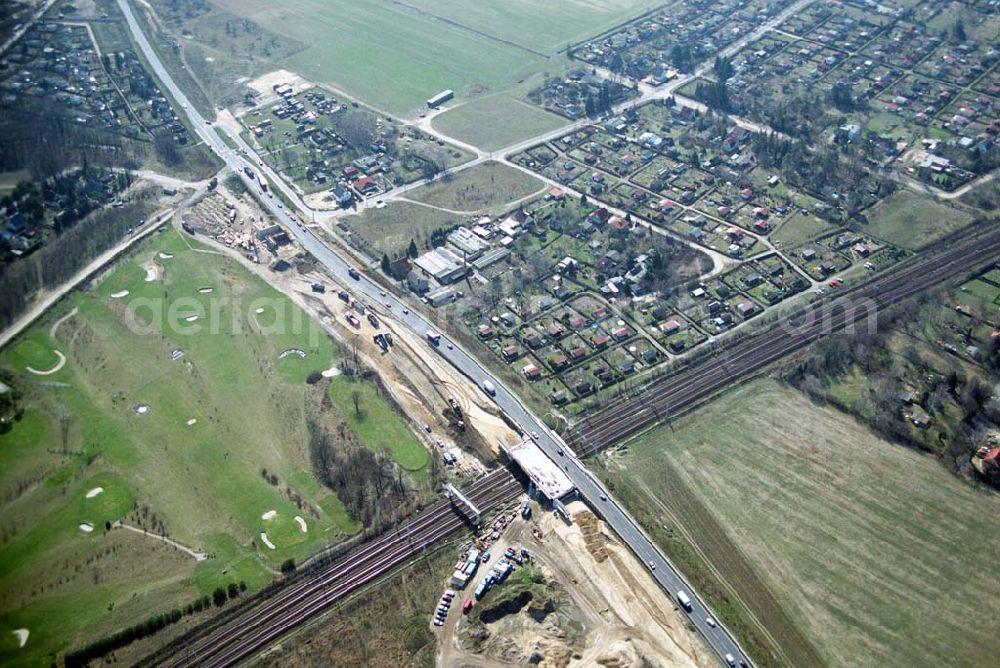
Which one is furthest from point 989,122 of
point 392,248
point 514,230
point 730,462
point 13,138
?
point 13,138

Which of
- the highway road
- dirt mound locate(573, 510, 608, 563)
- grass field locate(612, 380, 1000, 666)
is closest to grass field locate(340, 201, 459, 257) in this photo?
the highway road

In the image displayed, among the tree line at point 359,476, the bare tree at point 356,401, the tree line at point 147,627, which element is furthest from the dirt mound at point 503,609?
the bare tree at point 356,401

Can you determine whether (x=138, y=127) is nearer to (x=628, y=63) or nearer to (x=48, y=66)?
(x=48, y=66)

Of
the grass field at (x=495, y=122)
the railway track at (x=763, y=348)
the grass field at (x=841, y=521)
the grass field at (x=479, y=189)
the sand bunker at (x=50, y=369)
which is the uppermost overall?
the sand bunker at (x=50, y=369)

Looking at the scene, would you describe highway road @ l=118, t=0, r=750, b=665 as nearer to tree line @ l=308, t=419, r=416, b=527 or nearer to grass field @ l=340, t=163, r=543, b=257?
grass field @ l=340, t=163, r=543, b=257

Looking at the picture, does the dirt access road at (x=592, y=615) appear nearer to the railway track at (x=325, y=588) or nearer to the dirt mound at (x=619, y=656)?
the dirt mound at (x=619, y=656)

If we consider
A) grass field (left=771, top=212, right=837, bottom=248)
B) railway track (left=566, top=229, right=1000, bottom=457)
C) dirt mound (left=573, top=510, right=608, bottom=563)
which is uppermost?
dirt mound (left=573, top=510, right=608, bottom=563)
